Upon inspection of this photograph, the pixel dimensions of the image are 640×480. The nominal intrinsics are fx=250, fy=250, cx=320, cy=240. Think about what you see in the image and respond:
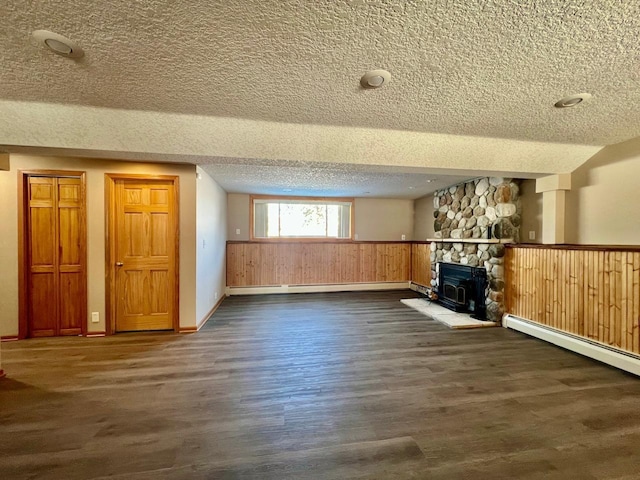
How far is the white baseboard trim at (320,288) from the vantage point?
570 centimetres

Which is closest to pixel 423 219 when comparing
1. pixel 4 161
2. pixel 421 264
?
pixel 421 264

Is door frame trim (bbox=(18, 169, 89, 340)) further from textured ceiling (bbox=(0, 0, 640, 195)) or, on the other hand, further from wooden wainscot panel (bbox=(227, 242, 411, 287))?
wooden wainscot panel (bbox=(227, 242, 411, 287))

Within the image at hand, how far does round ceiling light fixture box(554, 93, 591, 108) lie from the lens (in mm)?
1855

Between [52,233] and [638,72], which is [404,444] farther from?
[52,233]

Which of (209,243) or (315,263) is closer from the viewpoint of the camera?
(209,243)

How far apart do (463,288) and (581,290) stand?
1.47 metres

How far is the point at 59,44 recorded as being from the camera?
4.47 feet

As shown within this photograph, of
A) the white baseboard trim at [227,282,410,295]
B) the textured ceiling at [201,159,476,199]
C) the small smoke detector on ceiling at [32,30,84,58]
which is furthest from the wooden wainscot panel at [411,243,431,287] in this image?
the small smoke detector on ceiling at [32,30,84,58]

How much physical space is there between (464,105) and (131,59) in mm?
2332

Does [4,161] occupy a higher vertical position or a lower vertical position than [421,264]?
higher

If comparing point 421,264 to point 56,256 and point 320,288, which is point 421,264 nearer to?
point 320,288

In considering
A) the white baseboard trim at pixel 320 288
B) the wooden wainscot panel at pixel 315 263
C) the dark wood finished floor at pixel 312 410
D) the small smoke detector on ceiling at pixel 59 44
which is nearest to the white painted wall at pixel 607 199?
the dark wood finished floor at pixel 312 410

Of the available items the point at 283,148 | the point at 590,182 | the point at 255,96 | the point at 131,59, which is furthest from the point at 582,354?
the point at 131,59

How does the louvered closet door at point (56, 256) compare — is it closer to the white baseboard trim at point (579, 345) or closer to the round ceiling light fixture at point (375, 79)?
the round ceiling light fixture at point (375, 79)
